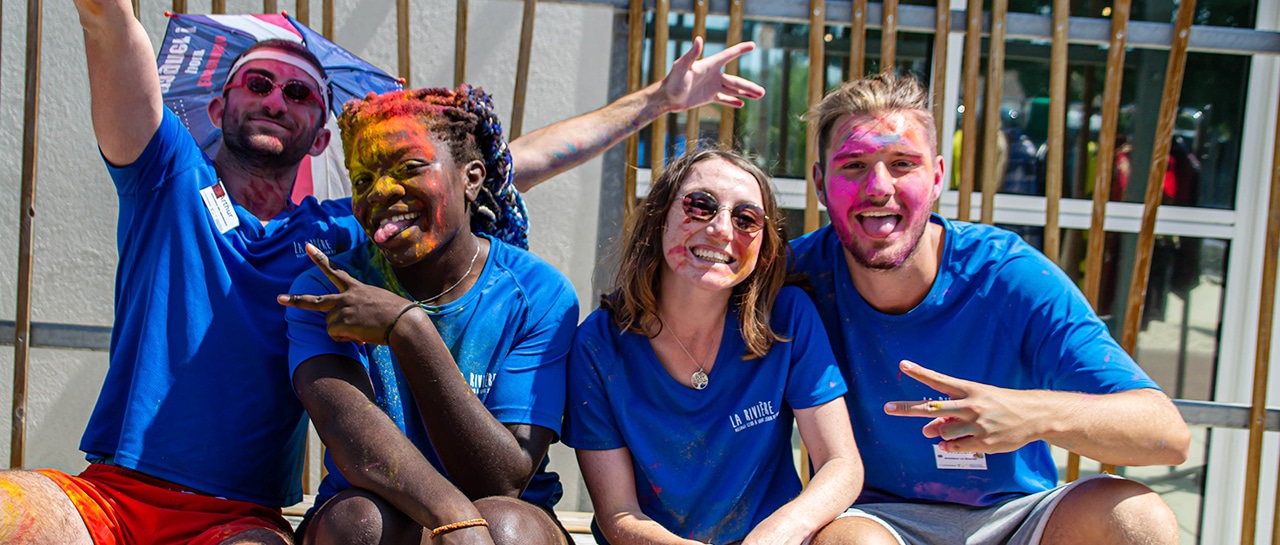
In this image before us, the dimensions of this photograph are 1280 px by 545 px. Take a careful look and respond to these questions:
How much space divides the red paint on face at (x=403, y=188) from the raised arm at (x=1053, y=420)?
0.97 m

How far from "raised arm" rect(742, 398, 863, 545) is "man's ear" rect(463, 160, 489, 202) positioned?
0.84 metres

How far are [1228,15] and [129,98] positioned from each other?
12.6 ft

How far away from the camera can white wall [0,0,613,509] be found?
332cm

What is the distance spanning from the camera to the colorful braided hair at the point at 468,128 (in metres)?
1.96

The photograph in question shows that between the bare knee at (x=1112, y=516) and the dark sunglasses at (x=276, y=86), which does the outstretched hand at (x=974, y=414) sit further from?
the dark sunglasses at (x=276, y=86)

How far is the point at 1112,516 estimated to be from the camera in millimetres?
1784

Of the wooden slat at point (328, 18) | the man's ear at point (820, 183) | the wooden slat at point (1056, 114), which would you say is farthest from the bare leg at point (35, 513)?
the wooden slat at point (1056, 114)

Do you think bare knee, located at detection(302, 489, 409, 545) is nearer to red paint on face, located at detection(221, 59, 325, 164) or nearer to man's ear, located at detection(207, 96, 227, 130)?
red paint on face, located at detection(221, 59, 325, 164)

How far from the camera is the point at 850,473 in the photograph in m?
1.87

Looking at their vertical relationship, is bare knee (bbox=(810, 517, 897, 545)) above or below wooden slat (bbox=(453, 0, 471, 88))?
below

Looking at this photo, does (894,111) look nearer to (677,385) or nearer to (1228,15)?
(677,385)

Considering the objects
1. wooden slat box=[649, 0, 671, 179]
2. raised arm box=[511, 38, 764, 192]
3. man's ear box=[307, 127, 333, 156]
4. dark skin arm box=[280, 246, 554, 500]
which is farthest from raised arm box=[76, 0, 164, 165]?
wooden slat box=[649, 0, 671, 179]

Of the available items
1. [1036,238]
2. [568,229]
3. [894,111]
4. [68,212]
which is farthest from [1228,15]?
[68,212]

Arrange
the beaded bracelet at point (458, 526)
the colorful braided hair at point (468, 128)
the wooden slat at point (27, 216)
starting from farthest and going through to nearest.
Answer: the wooden slat at point (27, 216), the colorful braided hair at point (468, 128), the beaded bracelet at point (458, 526)
